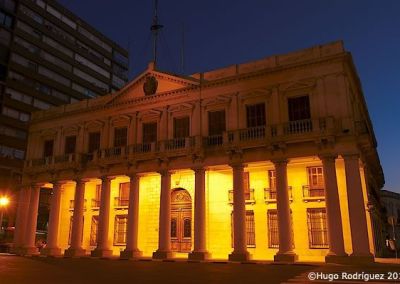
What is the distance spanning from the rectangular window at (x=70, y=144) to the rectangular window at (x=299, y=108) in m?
16.8

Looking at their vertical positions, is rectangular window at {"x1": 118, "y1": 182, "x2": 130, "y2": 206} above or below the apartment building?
below

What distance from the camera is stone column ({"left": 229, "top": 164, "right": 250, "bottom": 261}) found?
20.3 metres

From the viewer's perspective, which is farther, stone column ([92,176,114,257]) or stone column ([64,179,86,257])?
stone column ([64,179,86,257])

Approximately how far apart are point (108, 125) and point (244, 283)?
20491mm

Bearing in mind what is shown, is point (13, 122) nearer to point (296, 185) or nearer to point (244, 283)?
point (296, 185)

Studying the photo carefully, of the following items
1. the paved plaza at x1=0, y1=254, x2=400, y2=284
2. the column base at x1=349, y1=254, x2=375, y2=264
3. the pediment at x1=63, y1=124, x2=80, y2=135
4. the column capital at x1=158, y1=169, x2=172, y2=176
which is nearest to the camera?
the paved plaza at x1=0, y1=254, x2=400, y2=284

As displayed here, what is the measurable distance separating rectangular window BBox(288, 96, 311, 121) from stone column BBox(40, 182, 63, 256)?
57.6ft

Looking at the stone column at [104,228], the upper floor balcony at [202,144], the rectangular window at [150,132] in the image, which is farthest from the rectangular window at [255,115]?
the stone column at [104,228]

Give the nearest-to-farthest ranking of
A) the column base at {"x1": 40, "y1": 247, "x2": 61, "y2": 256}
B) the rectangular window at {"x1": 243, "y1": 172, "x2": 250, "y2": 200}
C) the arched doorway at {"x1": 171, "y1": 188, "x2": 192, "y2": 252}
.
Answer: the rectangular window at {"x1": 243, "y1": 172, "x2": 250, "y2": 200}, the arched doorway at {"x1": 171, "y1": 188, "x2": 192, "y2": 252}, the column base at {"x1": 40, "y1": 247, "x2": 61, "y2": 256}

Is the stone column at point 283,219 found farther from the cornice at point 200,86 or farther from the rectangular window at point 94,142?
the rectangular window at point 94,142

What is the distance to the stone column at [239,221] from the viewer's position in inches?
799

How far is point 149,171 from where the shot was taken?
24.6 metres

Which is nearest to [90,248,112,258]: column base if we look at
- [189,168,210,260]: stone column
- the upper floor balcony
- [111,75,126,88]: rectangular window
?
the upper floor balcony

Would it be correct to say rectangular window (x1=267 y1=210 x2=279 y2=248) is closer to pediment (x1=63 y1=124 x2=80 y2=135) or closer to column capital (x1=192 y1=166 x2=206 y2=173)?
column capital (x1=192 y1=166 x2=206 y2=173)
